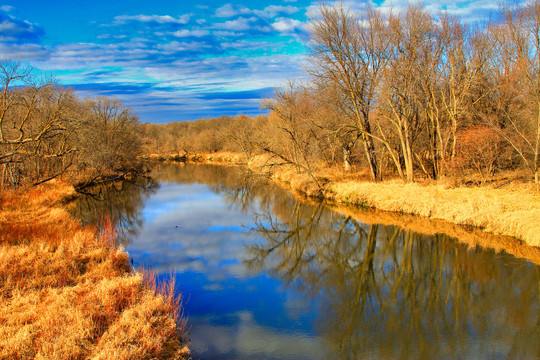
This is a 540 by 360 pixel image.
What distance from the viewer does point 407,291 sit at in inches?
365

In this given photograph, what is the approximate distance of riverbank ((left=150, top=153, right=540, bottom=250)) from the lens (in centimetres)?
1259

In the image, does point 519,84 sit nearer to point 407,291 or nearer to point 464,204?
point 464,204

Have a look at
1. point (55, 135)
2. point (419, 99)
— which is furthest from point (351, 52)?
point (55, 135)

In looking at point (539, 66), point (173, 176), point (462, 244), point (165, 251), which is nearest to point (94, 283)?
point (165, 251)

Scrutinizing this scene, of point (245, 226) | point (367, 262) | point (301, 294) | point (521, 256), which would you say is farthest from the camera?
point (245, 226)

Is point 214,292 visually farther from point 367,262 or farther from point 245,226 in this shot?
point 245,226

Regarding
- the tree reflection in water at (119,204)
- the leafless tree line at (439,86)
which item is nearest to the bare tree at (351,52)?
the leafless tree line at (439,86)

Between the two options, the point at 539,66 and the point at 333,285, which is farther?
the point at 539,66

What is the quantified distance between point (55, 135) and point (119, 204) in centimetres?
735

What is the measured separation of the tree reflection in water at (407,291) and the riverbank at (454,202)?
1.79 meters

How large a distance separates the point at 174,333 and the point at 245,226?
10.2m

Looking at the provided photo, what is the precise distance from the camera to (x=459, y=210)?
48.2ft

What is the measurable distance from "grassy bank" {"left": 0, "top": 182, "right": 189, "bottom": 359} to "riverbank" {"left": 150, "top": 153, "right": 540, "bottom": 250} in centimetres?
1119

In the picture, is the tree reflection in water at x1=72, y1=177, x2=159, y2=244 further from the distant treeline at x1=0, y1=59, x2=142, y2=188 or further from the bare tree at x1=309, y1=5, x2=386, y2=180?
the bare tree at x1=309, y1=5, x2=386, y2=180
